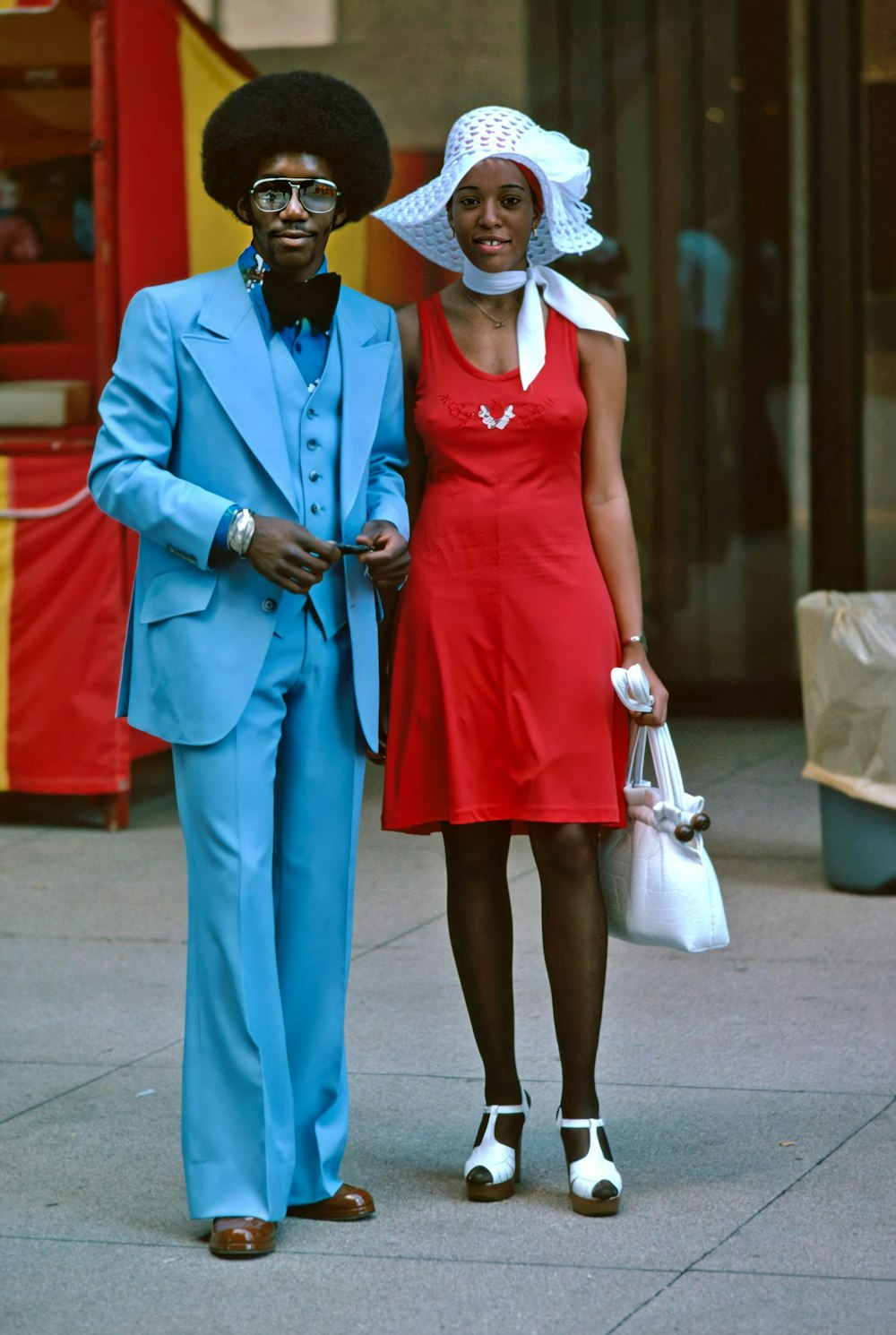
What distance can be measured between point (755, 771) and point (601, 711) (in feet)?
14.7

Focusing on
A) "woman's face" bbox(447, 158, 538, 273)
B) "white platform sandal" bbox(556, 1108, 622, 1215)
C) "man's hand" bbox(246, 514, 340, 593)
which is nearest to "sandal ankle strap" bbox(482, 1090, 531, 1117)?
"white platform sandal" bbox(556, 1108, 622, 1215)

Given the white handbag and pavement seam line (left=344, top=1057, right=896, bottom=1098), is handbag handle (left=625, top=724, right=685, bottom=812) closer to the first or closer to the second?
the white handbag

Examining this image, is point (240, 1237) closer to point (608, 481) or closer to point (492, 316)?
point (608, 481)

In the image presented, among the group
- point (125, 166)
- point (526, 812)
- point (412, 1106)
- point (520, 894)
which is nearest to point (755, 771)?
point (520, 894)

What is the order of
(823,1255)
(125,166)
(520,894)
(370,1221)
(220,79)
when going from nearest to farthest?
1. (823,1255)
2. (370,1221)
3. (520,894)
4. (125,166)
5. (220,79)

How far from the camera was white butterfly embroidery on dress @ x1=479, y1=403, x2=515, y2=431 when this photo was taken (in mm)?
3934

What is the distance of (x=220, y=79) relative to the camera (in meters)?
8.09

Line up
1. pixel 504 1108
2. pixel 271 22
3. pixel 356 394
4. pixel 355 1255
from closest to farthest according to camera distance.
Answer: pixel 355 1255 → pixel 356 394 → pixel 504 1108 → pixel 271 22

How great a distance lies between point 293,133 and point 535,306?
574 mm

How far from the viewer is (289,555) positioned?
364cm

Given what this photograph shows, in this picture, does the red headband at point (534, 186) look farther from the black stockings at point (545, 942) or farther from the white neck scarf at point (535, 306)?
the black stockings at point (545, 942)

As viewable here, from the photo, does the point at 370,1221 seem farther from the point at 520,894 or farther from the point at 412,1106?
the point at 520,894

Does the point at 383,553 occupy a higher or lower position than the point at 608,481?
lower

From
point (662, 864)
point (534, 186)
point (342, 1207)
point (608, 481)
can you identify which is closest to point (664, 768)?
point (662, 864)
